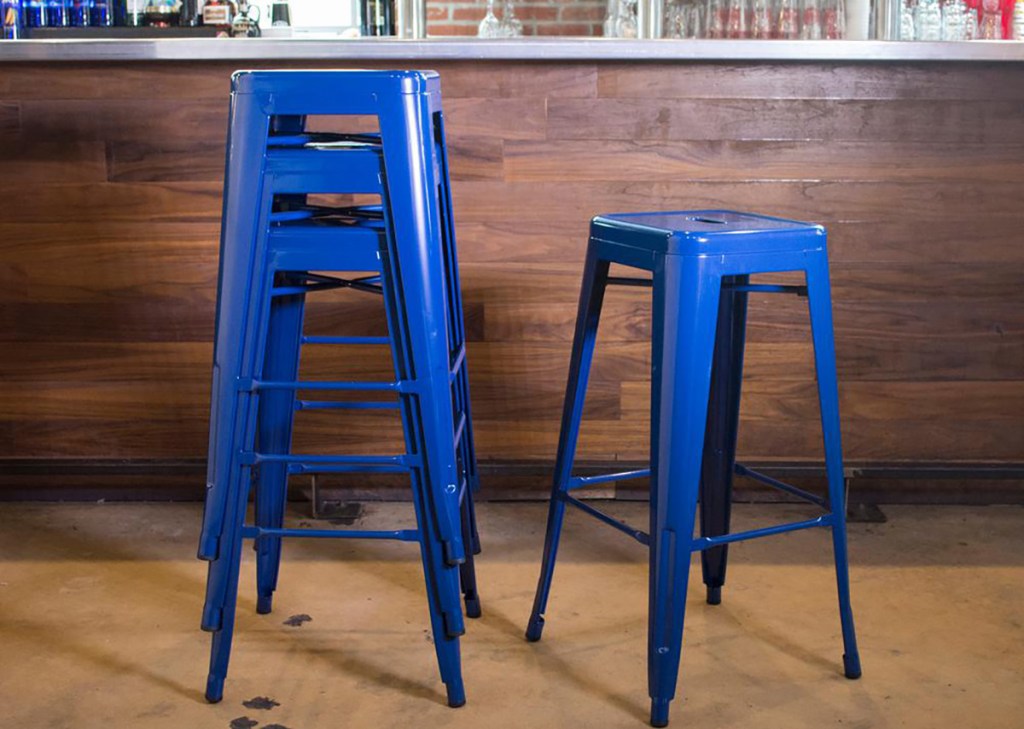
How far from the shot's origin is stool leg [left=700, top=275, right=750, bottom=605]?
6.94 feet

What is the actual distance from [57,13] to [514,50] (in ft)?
6.75

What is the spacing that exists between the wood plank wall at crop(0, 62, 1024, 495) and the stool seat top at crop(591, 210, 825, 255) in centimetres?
72

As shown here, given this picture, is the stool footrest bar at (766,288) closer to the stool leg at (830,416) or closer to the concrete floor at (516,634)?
the stool leg at (830,416)

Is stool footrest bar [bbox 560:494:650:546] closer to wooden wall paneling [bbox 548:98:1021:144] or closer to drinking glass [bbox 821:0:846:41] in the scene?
wooden wall paneling [bbox 548:98:1021:144]

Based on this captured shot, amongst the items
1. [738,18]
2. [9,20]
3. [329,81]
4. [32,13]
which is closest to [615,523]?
[329,81]

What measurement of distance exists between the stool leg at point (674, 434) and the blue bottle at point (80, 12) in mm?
2897

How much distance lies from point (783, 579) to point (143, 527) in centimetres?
133

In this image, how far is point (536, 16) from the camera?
525cm

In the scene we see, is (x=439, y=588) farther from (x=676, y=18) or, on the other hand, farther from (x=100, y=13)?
(x=100, y=13)

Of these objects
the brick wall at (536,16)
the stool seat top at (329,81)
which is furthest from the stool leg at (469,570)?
the brick wall at (536,16)

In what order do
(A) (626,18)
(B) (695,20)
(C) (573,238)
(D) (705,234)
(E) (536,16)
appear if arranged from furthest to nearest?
1. (E) (536,16)
2. (A) (626,18)
3. (B) (695,20)
4. (C) (573,238)
5. (D) (705,234)

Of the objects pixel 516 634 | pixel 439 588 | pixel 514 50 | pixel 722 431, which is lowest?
pixel 516 634

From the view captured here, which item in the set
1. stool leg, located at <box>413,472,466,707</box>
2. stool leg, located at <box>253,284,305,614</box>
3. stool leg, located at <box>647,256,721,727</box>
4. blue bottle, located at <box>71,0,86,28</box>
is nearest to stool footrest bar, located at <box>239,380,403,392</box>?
stool leg, located at <box>413,472,466,707</box>

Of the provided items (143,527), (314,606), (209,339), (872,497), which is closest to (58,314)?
(209,339)
